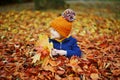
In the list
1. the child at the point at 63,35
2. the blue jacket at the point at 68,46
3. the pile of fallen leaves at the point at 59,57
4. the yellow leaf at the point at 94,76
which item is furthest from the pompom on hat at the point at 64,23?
the yellow leaf at the point at 94,76

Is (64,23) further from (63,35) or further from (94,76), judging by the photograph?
(94,76)

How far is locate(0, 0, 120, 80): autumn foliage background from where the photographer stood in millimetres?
3621

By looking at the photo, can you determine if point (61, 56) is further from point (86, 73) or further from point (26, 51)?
point (26, 51)

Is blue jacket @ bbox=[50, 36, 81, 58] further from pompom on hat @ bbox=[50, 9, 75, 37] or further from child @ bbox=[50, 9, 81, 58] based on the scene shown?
pompom on hat @ bbox=[50, 9, 75, 37]

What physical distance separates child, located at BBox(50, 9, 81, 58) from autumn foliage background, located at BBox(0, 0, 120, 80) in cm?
11

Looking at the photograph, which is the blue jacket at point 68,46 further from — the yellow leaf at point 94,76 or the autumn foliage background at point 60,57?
the yellow leaf at point 94,76

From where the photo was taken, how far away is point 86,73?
3.68 m

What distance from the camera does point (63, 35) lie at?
381 cm

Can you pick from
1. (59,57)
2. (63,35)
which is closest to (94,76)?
(59,57)

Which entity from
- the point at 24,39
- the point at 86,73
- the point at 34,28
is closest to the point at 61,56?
the point at 86,73

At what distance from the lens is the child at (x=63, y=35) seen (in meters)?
3.76

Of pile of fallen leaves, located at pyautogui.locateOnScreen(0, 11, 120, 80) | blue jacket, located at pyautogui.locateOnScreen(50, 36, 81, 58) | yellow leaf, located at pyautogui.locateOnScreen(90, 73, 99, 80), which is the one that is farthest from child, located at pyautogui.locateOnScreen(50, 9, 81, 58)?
yellow leaf, located at pyautogui.locateOnScreen(90, 73, 99, 80)

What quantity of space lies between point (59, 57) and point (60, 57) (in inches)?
0.6

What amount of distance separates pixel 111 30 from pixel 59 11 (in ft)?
7.17
